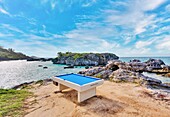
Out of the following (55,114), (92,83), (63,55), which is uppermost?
(63,55)

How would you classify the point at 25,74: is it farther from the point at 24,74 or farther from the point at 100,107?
the point at 100,107

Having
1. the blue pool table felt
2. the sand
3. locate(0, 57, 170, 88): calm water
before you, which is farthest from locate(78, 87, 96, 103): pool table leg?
locate(0, 57, 170, 88): calm water

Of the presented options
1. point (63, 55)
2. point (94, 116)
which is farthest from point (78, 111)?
point (63, 55)

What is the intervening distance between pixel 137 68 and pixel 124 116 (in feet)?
72.9

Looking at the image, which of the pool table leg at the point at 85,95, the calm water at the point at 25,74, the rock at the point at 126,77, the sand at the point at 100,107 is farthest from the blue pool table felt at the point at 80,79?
the calm water at the point at 25,74

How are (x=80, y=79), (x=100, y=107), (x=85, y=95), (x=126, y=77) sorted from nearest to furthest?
(x=100, y=107), (x=85, y=95), (x=80, y=79), (x=126, y=77)

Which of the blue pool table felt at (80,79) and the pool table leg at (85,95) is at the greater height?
the blue pool table felt at (80,79)

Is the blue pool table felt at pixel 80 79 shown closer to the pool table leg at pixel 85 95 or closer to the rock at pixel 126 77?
the pool table leg at pixel 85 95

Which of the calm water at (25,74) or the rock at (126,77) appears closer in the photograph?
the rock at (126,77)

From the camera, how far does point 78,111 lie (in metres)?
4.78

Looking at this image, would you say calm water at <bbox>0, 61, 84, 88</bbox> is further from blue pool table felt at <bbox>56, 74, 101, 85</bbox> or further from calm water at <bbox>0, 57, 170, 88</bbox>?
blue pool table felt at <bbox>56, 74, 101, 85</bbox>

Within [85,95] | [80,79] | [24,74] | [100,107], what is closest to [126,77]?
[80,79]

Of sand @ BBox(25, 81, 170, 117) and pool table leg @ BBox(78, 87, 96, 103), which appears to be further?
pool table leg @ BBox(78, 87, 96, 103)

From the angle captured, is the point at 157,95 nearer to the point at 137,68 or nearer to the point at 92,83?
the point at 92,83
